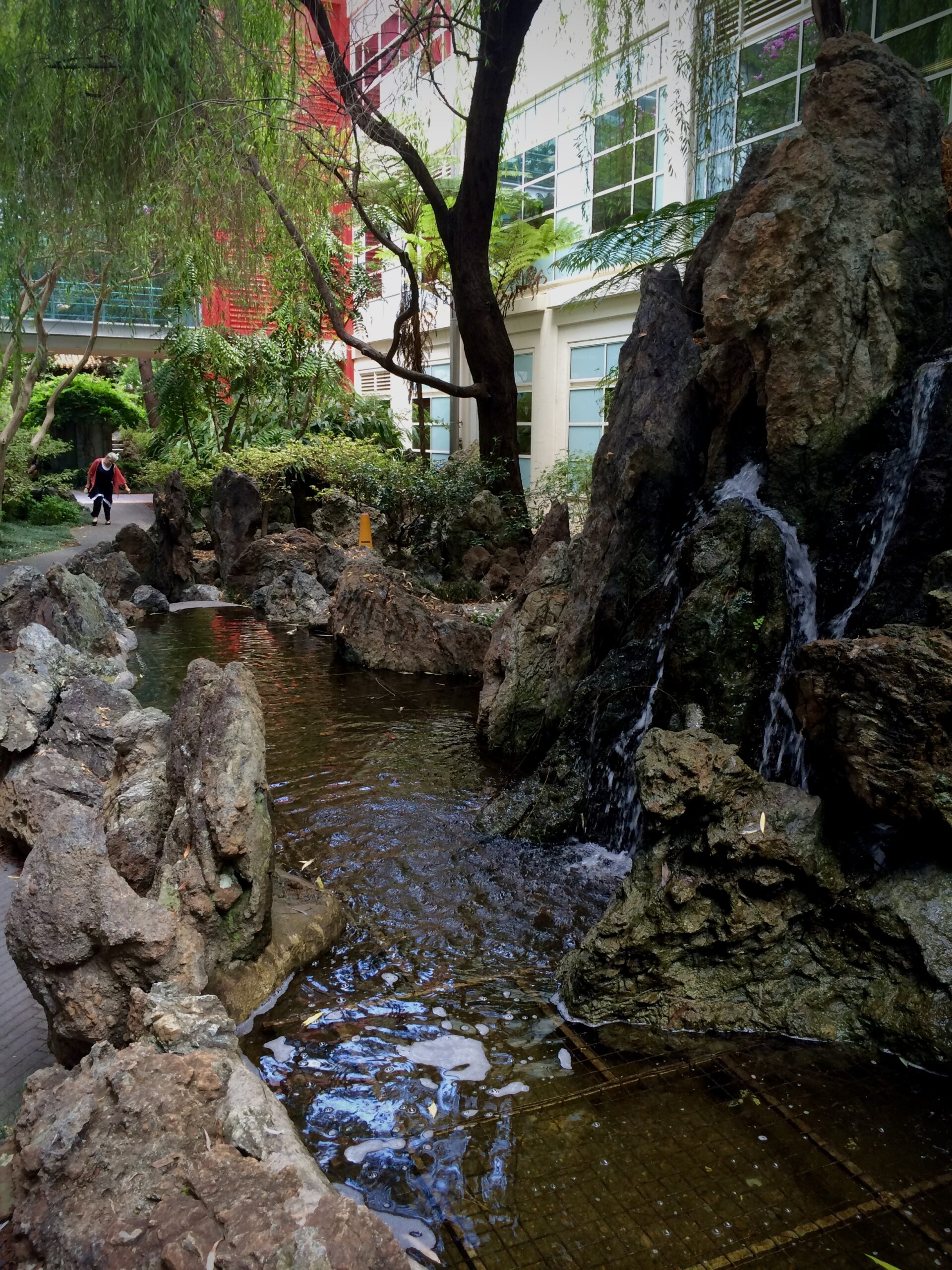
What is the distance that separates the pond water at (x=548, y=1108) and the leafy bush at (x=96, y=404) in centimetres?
2937

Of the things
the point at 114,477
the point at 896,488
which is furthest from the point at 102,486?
→ the point at 896,488

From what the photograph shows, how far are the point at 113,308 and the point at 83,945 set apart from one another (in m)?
21.5

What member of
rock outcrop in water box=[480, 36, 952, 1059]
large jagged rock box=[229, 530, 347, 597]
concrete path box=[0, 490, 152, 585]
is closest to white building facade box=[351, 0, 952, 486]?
rock outcrop in water box=[480, 36, 952, 1059]

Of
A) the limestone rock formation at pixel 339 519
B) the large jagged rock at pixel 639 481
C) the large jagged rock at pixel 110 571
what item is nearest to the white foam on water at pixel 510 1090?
the large jagged rock at pixel 639 481

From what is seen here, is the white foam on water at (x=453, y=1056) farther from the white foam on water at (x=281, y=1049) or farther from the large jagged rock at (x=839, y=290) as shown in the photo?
the large jagged rock at (x=839, y=290)

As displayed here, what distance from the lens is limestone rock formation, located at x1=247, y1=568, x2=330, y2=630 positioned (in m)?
12.9

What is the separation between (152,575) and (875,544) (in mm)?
11364

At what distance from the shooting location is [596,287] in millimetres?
11117

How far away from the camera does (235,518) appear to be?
1520cm

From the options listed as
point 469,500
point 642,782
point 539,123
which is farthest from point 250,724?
point 539,123

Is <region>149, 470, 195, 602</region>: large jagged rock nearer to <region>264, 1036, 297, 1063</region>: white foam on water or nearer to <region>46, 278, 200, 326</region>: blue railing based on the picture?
<region>46, 278, 200, 326</region>: blue railing

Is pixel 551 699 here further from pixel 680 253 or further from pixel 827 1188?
pixel 680 253

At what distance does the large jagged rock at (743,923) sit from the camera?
3947mm

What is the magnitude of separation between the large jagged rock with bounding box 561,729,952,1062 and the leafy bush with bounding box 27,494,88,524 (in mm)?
19550
